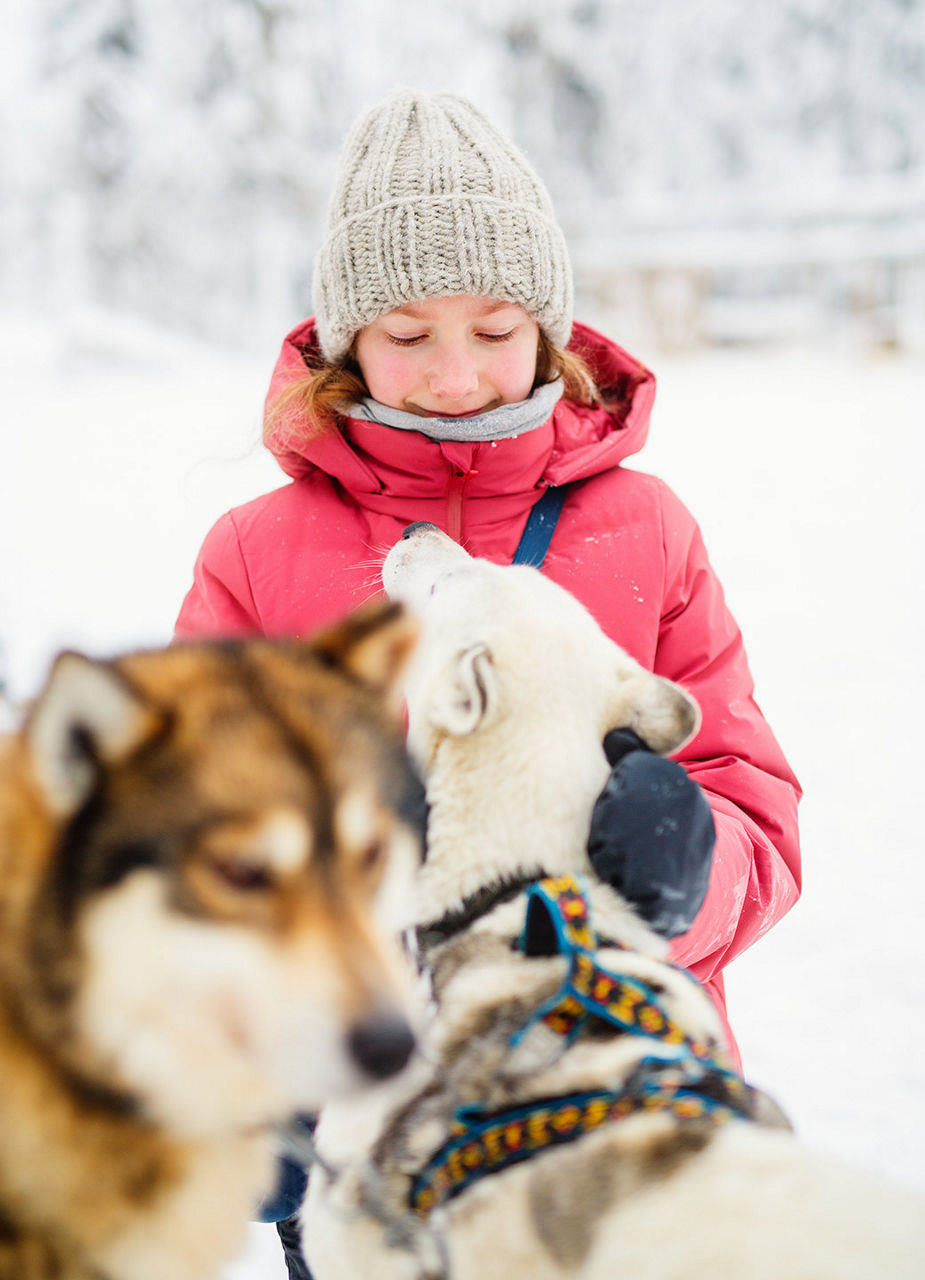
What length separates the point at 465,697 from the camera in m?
1.60

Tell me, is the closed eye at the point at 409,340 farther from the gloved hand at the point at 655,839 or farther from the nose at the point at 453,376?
the gloved hand at the point at 655,839

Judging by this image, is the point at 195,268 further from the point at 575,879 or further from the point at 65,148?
the point at 575,879

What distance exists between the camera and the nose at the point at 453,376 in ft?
6.22

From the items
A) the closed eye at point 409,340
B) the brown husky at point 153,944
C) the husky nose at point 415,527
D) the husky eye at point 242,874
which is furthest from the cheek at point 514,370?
the husky eye at point 242,874

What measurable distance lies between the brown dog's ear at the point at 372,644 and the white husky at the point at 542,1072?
15.6 inches

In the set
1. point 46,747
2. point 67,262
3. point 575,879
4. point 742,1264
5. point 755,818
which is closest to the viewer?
point 46,747

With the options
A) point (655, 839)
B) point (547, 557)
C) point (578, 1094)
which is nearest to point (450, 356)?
point (547, 557)

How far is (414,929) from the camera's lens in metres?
1.54

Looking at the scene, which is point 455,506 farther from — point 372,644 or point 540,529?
point 372,644

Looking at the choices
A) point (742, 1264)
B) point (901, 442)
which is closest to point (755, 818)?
point (742, 1264)

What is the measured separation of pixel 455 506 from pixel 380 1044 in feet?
4.40

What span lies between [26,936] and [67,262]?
1782cm

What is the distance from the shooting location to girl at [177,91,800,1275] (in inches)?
74.5

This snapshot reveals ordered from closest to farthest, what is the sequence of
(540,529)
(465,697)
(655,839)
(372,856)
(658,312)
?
(372,856), (655,839), (465,697), (540,529), (658,312)
